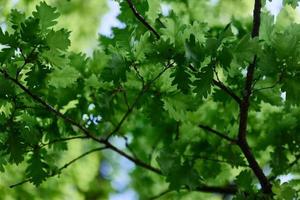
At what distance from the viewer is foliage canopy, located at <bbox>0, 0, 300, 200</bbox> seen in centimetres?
126

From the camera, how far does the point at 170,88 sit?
5.01 ft

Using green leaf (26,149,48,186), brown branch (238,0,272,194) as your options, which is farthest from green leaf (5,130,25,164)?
brown branch (238,0,272,194)

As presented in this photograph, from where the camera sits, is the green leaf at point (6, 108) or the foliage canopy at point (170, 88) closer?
the foliage canopy at point (170, 88)

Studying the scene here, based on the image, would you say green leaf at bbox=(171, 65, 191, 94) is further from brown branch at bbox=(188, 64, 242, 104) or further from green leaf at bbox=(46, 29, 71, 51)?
green leaf at bbox=(46, 29, 71, 51)

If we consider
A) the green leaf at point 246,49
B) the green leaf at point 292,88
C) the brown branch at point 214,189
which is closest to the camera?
the green leaf at point 246,49

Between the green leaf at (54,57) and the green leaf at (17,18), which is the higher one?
the green leaf at (17,18)

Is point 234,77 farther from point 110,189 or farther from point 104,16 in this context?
point 110,189

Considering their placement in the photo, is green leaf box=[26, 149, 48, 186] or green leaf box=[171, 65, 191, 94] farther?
green leaf box=[26, 149, 48, 186]

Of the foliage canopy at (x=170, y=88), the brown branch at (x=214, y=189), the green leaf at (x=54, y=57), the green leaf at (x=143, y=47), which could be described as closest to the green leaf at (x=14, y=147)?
the foliage canopy at (x=170, y=88)

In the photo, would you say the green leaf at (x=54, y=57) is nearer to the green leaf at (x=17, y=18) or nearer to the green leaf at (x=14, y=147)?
the green leaf at (x=17, y=18)

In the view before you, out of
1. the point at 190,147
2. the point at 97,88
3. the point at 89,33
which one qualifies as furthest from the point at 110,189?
the point at 97,88

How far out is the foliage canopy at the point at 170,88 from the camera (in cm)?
126

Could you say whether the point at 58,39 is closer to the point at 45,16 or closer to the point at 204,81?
the point at 45,16

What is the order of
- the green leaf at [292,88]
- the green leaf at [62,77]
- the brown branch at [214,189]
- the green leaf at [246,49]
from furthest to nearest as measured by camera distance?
1. the brown branch at [214,189]
2. the green leaf at [62,77]
3. the green leaf at [292,88]
4. the green leaf at [246,49]
